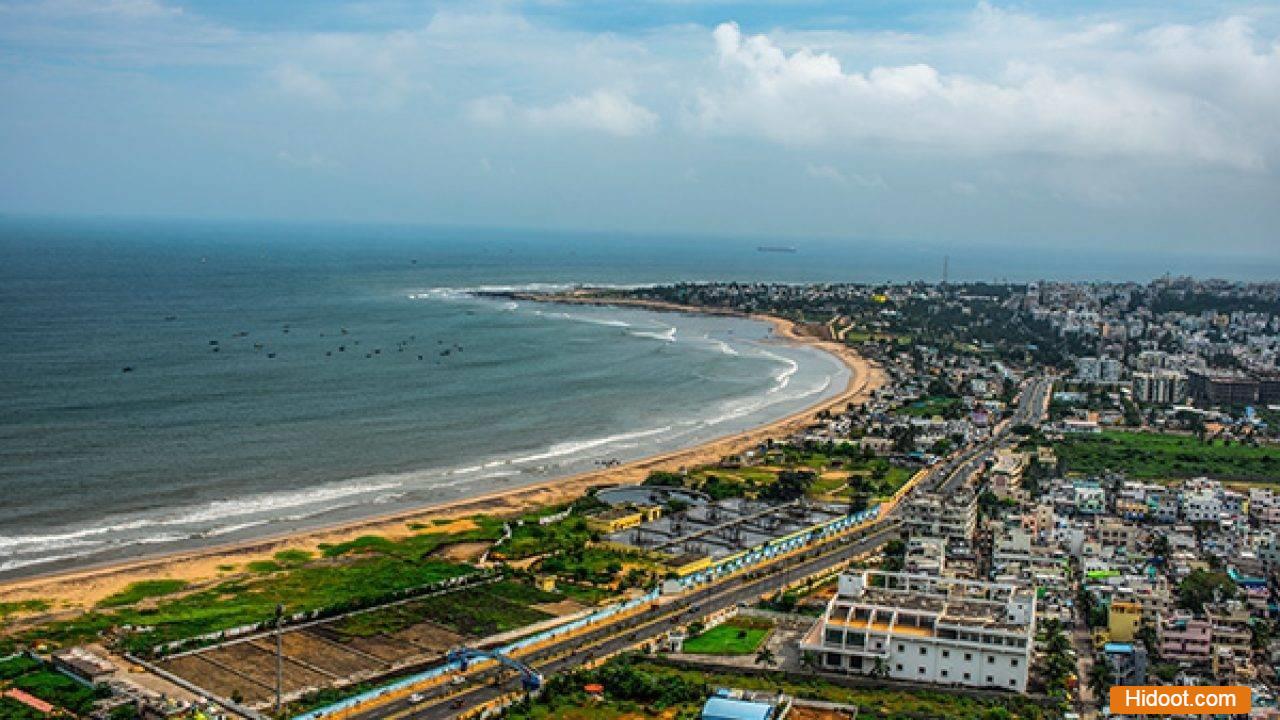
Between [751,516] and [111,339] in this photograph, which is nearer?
[751,516]

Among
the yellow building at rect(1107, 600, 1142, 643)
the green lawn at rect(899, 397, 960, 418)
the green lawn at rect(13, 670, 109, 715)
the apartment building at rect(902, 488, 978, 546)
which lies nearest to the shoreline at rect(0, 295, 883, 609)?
the green lawn at rect(899, 397, 960, 418)

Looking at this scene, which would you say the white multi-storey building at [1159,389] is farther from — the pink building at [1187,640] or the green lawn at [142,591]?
the green lawn at [142,591]

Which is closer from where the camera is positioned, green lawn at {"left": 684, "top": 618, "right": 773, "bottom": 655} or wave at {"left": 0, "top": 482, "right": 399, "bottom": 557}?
green lawn at {"left": 684, "top": 618, "right": 773, "bottom": 655}

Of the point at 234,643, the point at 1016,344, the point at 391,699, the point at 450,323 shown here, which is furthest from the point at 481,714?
the point at 1016,344

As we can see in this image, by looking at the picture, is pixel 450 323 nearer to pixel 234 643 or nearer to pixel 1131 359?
pixel 1131 359

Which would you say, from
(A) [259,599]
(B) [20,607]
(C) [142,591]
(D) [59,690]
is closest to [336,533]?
(A) [259,599]

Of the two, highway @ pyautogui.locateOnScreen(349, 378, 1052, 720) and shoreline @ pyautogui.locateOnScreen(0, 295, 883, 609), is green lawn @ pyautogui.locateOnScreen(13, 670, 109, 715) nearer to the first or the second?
shoreline @ pyautogui.locateOnScreen(0, 295, 883, 609)
